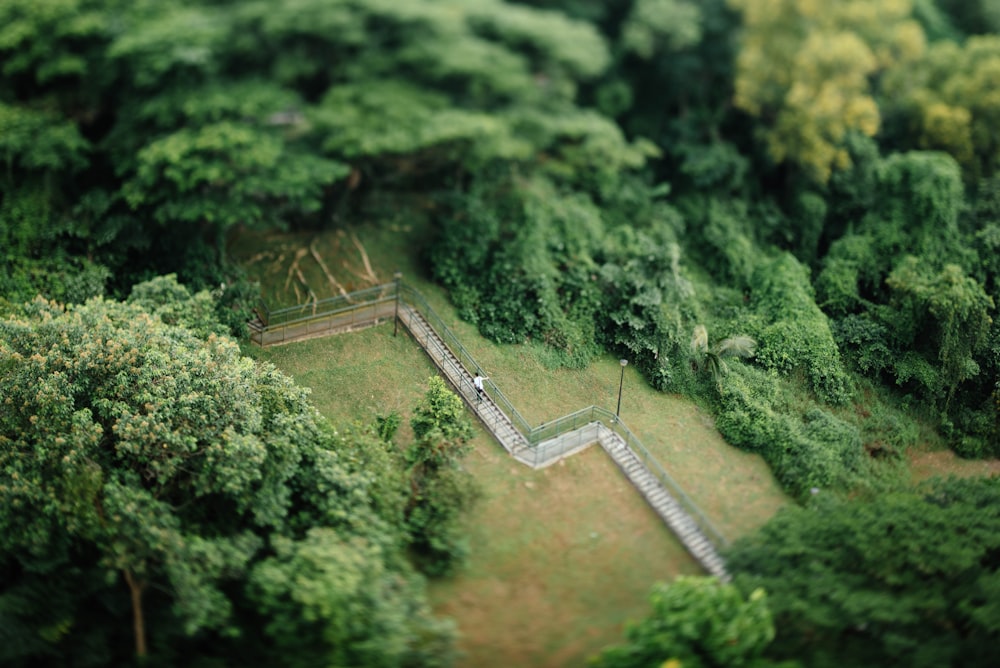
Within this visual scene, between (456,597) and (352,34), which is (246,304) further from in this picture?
(456,597)

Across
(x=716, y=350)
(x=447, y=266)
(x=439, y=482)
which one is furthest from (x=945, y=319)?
(x=439, y=482)

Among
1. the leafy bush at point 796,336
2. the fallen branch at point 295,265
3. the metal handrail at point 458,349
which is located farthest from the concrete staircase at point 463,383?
the leafy bush at point 796,336

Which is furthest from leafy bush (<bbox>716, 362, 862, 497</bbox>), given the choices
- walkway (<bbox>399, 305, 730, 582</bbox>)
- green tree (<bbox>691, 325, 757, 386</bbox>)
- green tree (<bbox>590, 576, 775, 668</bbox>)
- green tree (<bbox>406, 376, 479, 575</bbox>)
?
green tree (<bbox>406, 376, 479, 575</bbox>)

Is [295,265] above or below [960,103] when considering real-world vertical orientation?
below

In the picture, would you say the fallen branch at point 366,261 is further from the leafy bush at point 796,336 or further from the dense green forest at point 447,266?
the leafy bush at point 796,336

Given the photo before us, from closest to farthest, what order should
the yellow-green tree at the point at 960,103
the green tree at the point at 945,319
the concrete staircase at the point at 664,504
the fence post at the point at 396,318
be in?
the concrete staircase at the point at 664,504
the green tree at the point at 945,319
the fence post at the point at 396,318
the yellow-green tree at the point at 960,103

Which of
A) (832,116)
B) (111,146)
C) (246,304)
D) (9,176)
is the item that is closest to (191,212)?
(246,304)

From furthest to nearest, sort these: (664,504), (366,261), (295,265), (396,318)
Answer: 1. (366,261)
2. (295,265)
3. (396,318)
4. (664,504)

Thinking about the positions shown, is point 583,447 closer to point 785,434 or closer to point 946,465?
point 785,434
